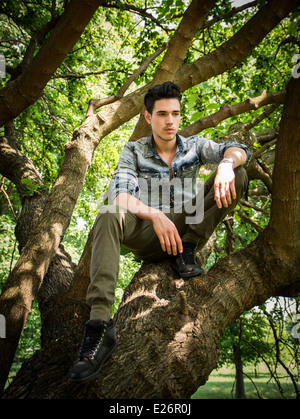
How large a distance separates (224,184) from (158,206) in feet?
2.30

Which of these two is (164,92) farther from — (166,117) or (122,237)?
(122,237)

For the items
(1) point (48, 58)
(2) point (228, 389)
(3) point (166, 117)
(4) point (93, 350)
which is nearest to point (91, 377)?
(4) point (93, 350)

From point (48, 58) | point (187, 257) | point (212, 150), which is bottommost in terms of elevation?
point (187, 257)

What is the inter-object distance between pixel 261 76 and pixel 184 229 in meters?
4.17

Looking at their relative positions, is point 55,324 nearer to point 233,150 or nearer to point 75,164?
point 75,164

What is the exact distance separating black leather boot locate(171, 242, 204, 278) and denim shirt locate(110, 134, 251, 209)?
1.40 feet

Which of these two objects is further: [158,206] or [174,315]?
[158,206]

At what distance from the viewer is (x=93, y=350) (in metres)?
1.63

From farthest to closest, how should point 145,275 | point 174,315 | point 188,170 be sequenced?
point 188,170
point 145,275
point 174,315

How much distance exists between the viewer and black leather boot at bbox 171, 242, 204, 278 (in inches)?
90.3

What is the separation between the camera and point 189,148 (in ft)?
9.13

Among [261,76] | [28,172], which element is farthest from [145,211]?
[261,76]

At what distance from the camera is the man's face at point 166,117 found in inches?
105

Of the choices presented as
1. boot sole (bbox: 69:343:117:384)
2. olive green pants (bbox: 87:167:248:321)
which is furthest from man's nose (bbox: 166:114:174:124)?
boot sole (bbox: 69:343:117:384)
